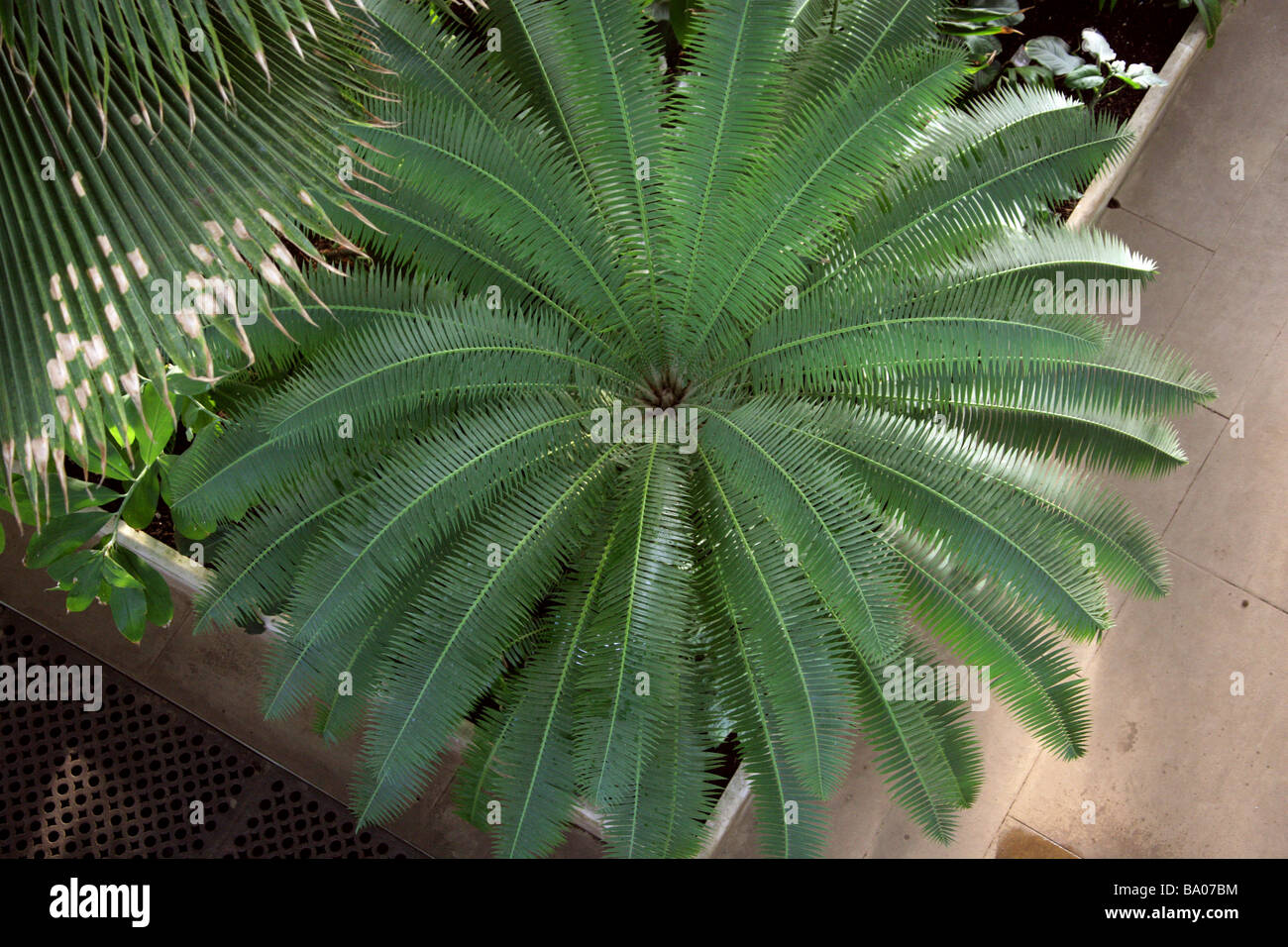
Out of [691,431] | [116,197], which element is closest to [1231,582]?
[691,431]

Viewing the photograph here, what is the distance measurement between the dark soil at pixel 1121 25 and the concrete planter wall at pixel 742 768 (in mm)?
94

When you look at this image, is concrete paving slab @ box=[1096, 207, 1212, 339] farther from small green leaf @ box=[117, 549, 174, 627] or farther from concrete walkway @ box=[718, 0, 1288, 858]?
small green leaf @ box=[117, 549, 174, 627]

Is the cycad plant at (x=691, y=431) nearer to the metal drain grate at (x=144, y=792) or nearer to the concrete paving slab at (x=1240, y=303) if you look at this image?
the metal drain grate at (x=144, y=792)

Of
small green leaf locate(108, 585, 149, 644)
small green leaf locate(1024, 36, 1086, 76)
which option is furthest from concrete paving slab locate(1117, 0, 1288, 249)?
small green leaf locate(108, 585, 149, 644)

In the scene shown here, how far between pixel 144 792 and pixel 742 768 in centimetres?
235

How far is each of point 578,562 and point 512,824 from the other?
0.71 m

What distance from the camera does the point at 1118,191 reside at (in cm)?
459

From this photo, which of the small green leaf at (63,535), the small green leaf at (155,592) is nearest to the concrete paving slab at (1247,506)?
the small green leaf at (155,592)

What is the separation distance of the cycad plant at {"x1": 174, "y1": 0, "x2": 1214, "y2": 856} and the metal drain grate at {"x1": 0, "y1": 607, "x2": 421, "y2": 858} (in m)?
1.11

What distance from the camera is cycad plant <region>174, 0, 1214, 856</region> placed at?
8.76 ft
